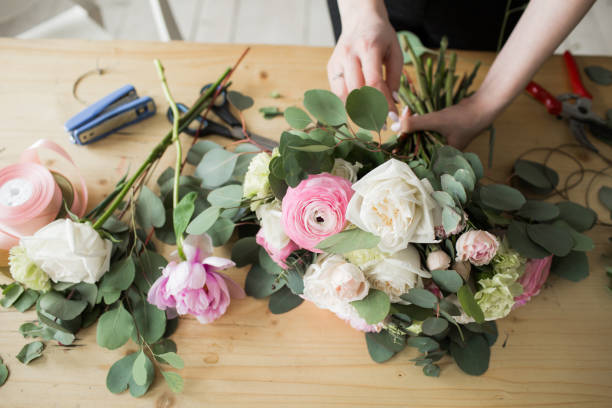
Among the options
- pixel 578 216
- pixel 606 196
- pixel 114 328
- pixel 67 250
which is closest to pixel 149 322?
pixel 114 328

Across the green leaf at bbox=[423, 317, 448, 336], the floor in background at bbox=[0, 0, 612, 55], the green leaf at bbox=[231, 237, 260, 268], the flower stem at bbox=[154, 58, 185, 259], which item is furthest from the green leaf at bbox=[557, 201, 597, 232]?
the floor in background at bbox=[0, 0, 612, 55]

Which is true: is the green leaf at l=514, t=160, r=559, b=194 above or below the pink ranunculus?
below

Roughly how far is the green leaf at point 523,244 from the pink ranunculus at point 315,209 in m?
0.28

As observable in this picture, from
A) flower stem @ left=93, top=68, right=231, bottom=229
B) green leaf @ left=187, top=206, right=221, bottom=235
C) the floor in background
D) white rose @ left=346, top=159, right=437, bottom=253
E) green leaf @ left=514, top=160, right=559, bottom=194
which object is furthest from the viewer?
the floor in background

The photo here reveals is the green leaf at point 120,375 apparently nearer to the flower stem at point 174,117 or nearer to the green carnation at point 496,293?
the flower stem at point 174,117

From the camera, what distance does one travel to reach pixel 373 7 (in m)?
0.78

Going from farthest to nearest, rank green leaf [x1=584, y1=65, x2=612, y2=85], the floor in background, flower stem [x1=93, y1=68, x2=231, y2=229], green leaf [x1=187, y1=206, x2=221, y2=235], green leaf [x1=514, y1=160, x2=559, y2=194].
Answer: the floor in background → green leaf [x1=584, y1=65, x2=612, y2=85] → green leaf [x1=514, y1=160, x2=559, y2=194] → flower stem [x1=93, y1=68, x2=231, y2=229] → green leaf [x1=187, y1=206, x2=221, y2=235]

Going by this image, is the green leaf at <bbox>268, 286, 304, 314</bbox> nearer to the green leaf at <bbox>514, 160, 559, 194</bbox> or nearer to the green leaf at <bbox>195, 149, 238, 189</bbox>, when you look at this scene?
the green leaf at <bbox>195, 149, 238, 189</bbox>

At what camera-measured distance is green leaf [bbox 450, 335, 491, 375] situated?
0.62 m

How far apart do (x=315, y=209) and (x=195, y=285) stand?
202 mm

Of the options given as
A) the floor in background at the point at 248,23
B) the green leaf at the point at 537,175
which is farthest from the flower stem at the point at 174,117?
the floor in background at the point at 248,23


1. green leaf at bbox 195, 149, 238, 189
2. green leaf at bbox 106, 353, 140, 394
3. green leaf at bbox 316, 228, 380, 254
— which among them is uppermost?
green leaf at bbox 316, 228, 380, 254

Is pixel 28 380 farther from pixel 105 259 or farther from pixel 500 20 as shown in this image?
pixel 500 20

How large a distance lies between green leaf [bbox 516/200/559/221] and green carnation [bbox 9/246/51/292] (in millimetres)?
740
